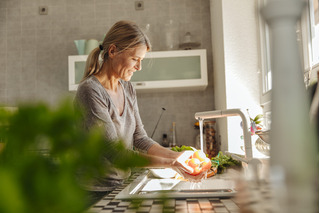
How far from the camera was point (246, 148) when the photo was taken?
3.72 ft

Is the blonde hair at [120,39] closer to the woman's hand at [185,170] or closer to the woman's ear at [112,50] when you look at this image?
the woman's ear at [112,50]

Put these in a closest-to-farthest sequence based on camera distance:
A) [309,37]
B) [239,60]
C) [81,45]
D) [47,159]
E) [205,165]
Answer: [47,159] → [205,165] → [309,37] → [239,60] → [81,45]

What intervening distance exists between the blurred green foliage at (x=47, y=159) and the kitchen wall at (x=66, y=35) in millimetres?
3371

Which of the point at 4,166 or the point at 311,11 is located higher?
the point at 311,11

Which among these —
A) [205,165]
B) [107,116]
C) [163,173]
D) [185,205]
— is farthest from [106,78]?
[185,205]

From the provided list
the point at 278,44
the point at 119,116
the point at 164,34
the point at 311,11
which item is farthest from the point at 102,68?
the point at 164,34

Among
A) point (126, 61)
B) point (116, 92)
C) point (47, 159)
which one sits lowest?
point (47, 159)

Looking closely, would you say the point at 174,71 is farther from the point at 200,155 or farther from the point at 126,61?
the point at 200,155

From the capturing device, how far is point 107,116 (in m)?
1.37

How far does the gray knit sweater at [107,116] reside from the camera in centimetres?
132

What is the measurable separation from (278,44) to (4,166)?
8.5 inches

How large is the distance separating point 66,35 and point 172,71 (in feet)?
4.44

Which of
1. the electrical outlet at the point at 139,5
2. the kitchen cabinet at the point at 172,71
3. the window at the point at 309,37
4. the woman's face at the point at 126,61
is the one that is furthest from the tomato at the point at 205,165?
the electrical outlet at the point at 139,5

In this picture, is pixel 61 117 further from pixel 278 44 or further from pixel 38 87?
pixel 38 87
